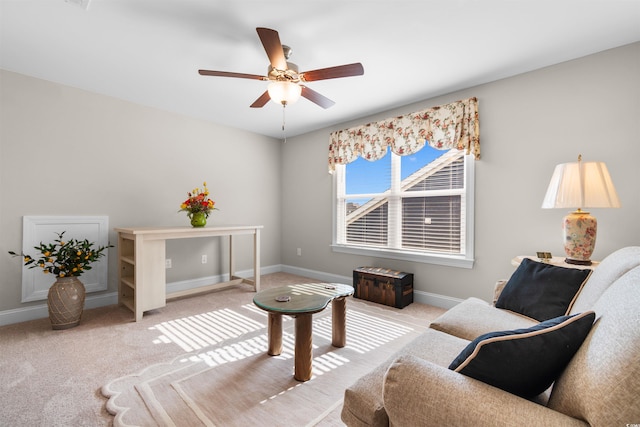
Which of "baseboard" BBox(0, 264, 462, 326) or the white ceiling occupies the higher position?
the white ceiling

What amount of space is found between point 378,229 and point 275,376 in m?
2.38

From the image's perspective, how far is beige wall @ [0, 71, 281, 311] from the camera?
2641mm

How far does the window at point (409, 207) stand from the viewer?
3.06 m

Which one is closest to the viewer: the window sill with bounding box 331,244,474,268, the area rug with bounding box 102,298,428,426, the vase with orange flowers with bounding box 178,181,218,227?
the area rug with bounding box 102,298,428,426

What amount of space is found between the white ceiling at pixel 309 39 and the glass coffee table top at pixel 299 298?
6.24 feet

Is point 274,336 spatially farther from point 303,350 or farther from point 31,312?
point 31,312

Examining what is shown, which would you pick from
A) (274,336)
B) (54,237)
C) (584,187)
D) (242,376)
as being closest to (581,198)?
(584,187)

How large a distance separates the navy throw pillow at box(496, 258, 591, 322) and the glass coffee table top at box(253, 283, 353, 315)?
111cm

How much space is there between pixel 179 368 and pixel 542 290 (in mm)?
2362

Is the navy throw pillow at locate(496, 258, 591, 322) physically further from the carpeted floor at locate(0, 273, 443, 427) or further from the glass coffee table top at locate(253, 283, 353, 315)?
the glass coffee table top at locate(253, 283, 353, 315)

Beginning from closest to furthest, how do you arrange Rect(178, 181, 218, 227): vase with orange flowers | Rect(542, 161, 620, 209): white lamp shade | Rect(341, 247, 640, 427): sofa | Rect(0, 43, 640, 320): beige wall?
1. Rect(341, 247, 640, 427): sofa
2. Rect(542, 161, 620, 209): white lamp shade
3. Rect(0, 43, 640, 320): beige wall
4. Rect(178, 181, 218, 227): vase with orange flowers

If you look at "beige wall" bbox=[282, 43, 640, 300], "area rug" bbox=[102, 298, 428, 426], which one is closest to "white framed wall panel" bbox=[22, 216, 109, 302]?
"area rug" bbox=[102, 298, 428, 426]

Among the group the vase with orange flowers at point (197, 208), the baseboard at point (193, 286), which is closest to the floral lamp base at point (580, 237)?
the baseboard at point (193, 286)

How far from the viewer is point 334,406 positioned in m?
1.54
